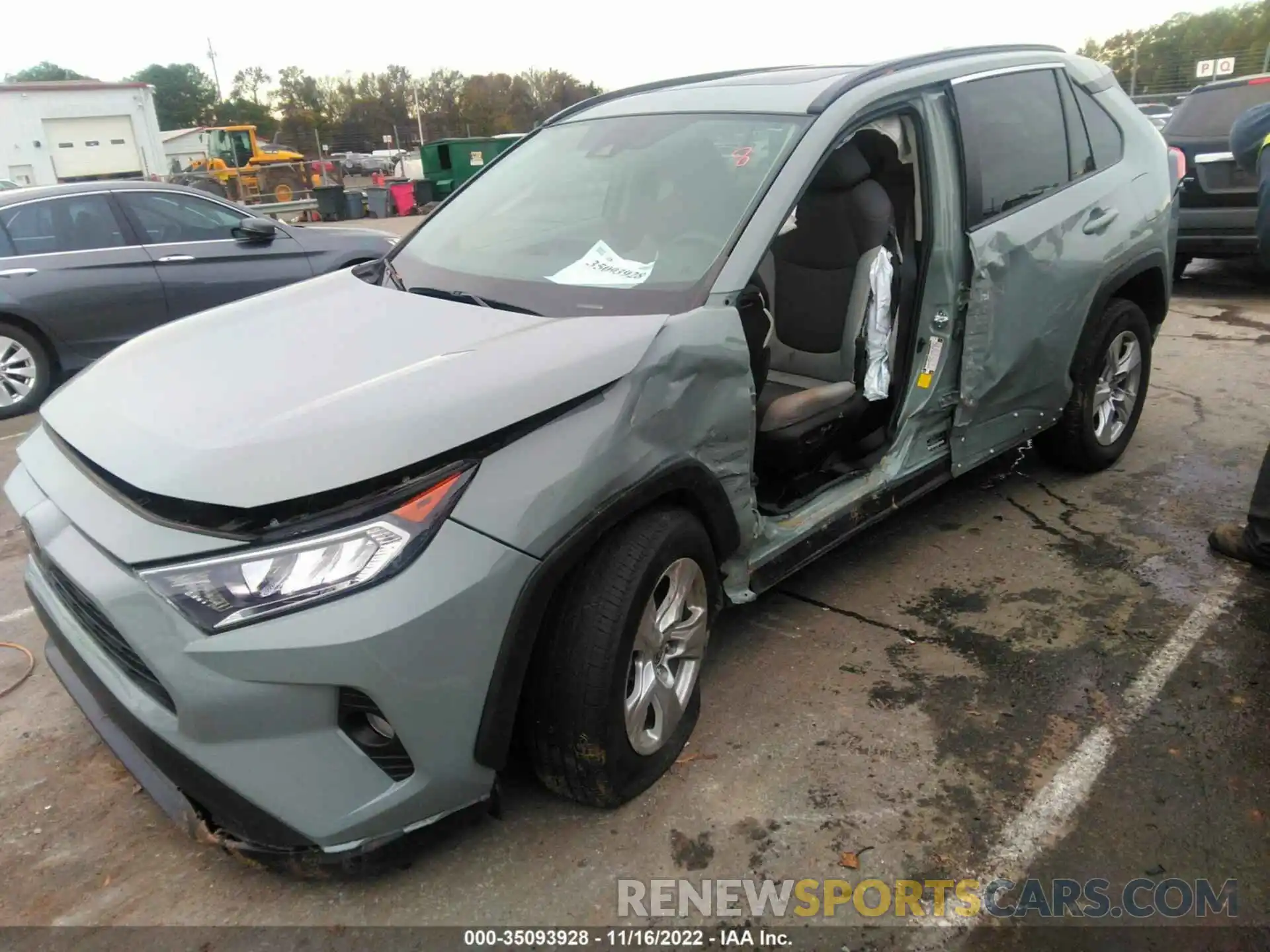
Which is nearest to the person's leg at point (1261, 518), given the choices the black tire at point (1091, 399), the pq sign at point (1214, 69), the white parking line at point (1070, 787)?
the white parking line at point (1070, 787)

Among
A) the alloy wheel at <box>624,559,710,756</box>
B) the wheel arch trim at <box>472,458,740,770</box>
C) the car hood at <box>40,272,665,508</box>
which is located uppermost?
the car hood at <box>40,272,665,508</box>

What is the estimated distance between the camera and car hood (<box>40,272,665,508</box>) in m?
1.90

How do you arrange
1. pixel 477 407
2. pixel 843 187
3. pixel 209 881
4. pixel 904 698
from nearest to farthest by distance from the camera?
pixel 477 407 → pixel 209 881 → pixel 904 698 → pixel 843 187

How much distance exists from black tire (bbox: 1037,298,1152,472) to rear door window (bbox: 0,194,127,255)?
638cm

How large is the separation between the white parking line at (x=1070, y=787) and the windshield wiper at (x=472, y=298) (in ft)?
6.01

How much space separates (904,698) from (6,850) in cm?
253

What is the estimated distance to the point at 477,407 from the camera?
2.02m

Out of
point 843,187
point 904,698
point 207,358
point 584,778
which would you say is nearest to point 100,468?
point 207,358

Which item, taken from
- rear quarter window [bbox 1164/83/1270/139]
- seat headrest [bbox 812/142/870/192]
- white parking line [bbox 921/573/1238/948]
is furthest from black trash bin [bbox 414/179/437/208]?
rear quarter window [bbox 1164/83/1270/139]

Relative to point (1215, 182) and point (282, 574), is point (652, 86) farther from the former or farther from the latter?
point (1215, 182)

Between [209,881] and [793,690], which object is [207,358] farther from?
[793,690]

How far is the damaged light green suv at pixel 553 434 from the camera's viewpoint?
6.13ft

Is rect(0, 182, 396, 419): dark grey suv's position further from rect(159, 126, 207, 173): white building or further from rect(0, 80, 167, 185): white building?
rect(159, 126, 207, 173): white building

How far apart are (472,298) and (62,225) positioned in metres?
5.37
